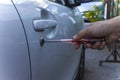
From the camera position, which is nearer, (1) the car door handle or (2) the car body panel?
(2) the car body panel

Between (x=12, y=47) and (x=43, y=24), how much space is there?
48 centimetres

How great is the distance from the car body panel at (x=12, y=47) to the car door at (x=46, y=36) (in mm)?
79

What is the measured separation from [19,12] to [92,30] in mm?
510

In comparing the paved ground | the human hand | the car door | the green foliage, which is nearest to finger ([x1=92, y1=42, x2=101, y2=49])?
the human hand

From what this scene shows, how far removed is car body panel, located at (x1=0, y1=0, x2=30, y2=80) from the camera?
7.13 feet

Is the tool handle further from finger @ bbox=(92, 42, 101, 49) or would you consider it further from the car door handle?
the car door handle

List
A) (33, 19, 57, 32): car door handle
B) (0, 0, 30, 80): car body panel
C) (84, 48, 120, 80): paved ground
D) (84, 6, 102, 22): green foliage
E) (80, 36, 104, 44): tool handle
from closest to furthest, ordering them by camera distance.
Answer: (0, 0, 30, 80): car body panel → (80, 36, 104, 44): tool handle → (33, 19, 57, 32): car door handle → (84, 48, 120, 80): paved ground → (84, 6, 102, 22): green foliage

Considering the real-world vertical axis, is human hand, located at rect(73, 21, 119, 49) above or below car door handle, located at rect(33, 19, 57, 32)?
below

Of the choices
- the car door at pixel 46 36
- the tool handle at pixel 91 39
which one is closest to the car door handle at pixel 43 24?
the car door at pixel 46 36

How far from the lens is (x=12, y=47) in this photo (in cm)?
223

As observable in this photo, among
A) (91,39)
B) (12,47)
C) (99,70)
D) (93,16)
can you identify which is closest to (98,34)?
(91,39)

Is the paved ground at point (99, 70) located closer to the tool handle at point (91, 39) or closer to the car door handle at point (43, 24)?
the car door handle at point (43, 24)

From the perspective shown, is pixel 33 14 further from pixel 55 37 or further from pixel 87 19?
pixel 87 19

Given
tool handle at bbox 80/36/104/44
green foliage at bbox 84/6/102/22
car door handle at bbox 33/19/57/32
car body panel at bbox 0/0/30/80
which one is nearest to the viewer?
car body panel at bbox 0/0/30/80
